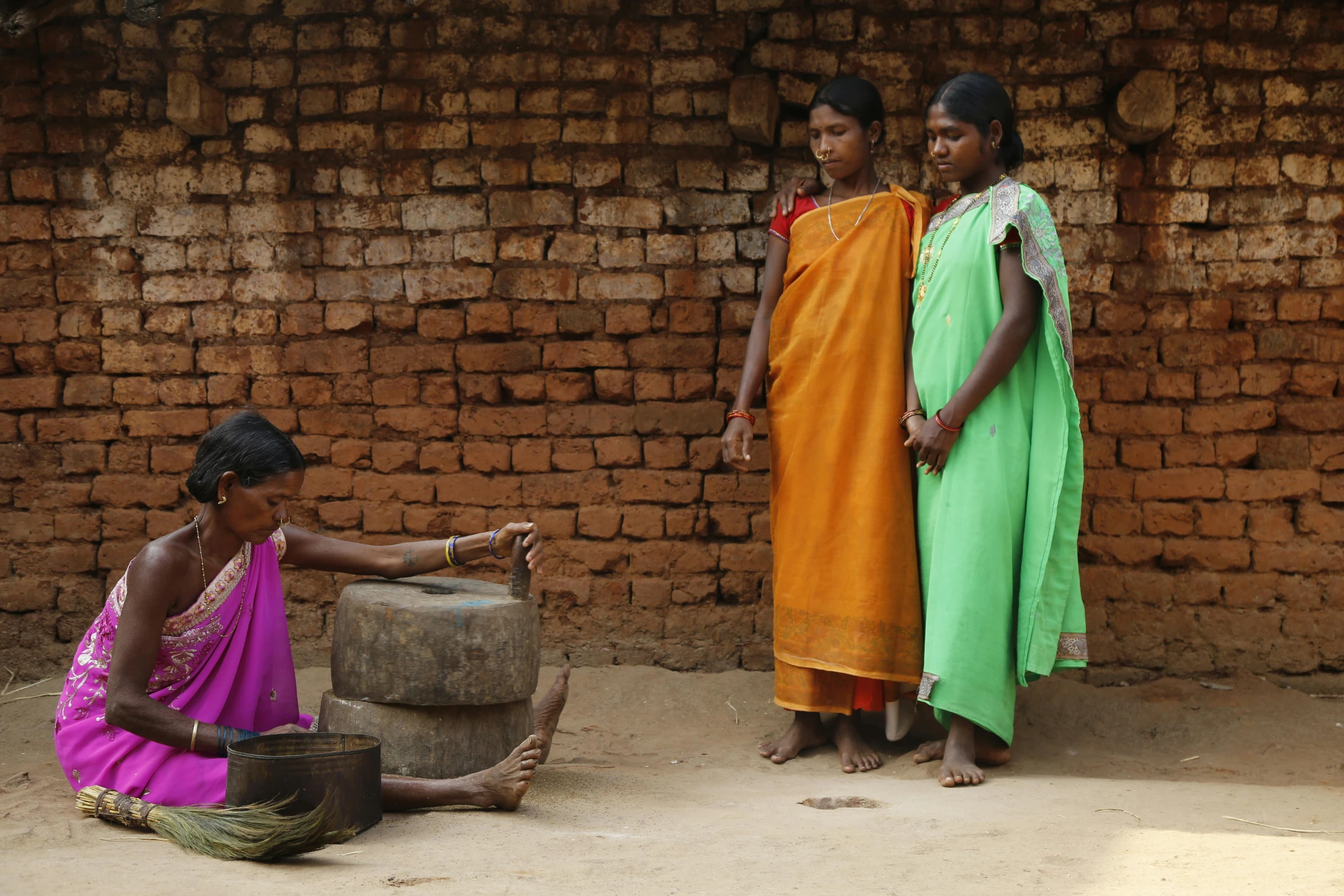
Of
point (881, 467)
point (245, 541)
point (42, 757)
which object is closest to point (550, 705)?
point (245, 541)

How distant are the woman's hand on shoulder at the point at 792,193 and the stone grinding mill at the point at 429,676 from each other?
5.20 feet

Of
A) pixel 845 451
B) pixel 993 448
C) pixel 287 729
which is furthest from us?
pixel 845 451

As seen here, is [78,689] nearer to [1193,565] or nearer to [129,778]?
[129,778]

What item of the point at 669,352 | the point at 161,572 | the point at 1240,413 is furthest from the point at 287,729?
the point at 1240,413

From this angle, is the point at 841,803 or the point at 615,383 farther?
the point at 615,383

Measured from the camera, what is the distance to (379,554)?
3467 millimetres

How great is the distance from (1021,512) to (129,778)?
2.58 m

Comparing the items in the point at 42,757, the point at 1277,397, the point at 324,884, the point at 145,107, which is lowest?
the point at 42,757

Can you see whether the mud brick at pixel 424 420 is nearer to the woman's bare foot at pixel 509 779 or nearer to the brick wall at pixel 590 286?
the brick wall at pixel 590 286

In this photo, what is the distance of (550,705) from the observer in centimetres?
345

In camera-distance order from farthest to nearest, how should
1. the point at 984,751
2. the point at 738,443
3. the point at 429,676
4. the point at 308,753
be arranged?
the point at 738,443, the point at 984,751, the point at 429,676, the point at 308,753

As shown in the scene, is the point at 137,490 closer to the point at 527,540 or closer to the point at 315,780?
the point at 527,540

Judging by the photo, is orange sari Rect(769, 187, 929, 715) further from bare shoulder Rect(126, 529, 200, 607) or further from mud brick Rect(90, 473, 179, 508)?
mud brick Rect(90, 473, 179, 508)

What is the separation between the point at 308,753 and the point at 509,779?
1.62 ft
